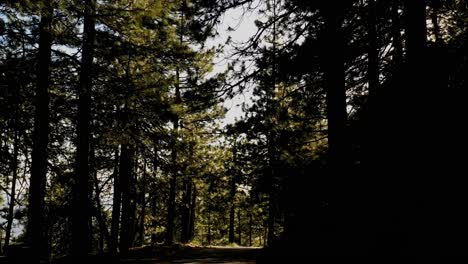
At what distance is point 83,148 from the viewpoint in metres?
10.8

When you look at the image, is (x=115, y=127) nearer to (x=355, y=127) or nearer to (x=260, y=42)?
(x=260, y=42)

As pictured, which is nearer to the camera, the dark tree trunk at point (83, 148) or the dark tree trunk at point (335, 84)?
the dark tree trunk at point (335, 84)

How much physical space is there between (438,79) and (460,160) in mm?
2279

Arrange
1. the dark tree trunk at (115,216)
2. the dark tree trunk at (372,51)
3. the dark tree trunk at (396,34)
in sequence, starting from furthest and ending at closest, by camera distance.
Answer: the dark tree trunk at (115,216)
the dark tree trunk at (396,34)
the dark tree trunk at (372,51)

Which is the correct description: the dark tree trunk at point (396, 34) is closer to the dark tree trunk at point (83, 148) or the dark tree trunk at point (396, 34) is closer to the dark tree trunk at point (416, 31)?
the dark tree trunk at point (416, 31)

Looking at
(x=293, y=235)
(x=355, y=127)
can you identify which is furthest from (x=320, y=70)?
(x=293, y=235)

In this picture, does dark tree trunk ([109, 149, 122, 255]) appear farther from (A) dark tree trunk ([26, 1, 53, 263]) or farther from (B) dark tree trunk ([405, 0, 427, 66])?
(B) dark tree trunk ([405, 0, 427, 66])

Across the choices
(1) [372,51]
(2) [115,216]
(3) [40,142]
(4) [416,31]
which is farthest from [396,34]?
(2) [115,216]

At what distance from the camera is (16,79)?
10109 mm

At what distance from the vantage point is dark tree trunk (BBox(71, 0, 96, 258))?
1054 cm

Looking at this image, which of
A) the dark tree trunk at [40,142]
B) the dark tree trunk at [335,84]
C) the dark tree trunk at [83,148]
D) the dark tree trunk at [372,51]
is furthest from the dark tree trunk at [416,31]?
the dark tree trunk at [40,142]

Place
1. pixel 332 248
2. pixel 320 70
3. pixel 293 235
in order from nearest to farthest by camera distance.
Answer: pixel 332 248
pixel 293 235
pixel 320 70

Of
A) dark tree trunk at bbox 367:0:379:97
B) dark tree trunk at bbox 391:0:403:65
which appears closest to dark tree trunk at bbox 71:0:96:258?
dark tree trunk at bbox 367:0:379:97

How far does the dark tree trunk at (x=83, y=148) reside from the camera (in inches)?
415
